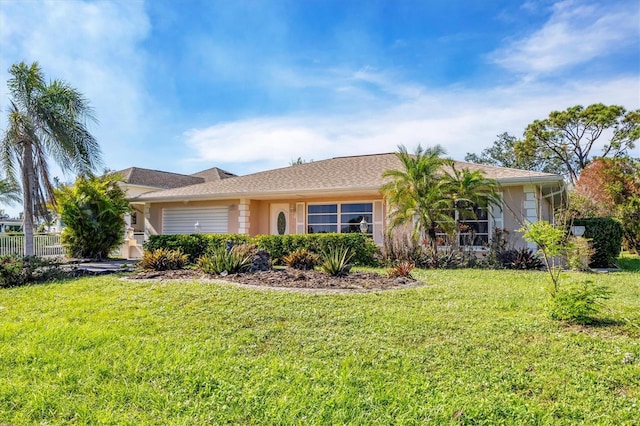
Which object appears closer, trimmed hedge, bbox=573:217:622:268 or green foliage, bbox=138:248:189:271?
green foliage, bbox=138:248:189:271

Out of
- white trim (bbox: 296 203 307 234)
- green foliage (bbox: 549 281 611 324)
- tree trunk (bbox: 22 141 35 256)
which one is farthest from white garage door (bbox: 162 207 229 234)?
green foliage (bbox: 549 281 611 324)

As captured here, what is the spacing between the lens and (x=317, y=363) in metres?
4.06

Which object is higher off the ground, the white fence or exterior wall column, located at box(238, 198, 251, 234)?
exterior wall column, located at box(238, 198, 251, 234)

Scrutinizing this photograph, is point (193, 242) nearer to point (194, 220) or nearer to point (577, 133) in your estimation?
point (194, 220)

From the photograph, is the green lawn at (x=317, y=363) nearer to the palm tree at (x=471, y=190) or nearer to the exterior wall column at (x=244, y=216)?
the palm tree at (x=471, y=190)

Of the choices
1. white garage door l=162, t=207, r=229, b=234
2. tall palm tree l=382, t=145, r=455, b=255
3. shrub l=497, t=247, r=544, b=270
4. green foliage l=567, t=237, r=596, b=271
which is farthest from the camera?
white garage door l=162, t=207, r=229, b=234

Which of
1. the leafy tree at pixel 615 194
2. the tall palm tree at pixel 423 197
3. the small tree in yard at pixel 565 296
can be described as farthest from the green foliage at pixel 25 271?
the leafy tree at pixel 615 194

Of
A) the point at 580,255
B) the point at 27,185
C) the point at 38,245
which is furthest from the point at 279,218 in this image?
the point at 580,255

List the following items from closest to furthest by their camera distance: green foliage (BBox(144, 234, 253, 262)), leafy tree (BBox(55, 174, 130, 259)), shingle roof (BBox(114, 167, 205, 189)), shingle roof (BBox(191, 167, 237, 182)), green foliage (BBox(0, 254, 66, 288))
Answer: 1. green foliage (BBox(0, 254, 66, 288))
2. green foliage (BBox(144, 234, 253, 262))
3. leafy tree (BBox(55, 174, 130, 259))
4. shingle roof (BBox(114, 167, 205, 189))
5. shingle roof (BBox(191, 167, 237, 182))

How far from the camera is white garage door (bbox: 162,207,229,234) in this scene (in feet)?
58.1

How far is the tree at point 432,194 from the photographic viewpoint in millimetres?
12148

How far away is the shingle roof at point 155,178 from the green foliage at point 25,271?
16.3 m

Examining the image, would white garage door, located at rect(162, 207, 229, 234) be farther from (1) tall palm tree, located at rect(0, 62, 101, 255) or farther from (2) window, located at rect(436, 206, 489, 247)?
(2) window, located at rect(436, 206, 489, 247)

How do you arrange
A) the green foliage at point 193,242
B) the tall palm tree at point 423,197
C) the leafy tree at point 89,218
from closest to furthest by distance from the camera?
1. the tall palm tree at point 423,197
2. the green foliage at point 193,242
3. the leafy tree at point 89,218
